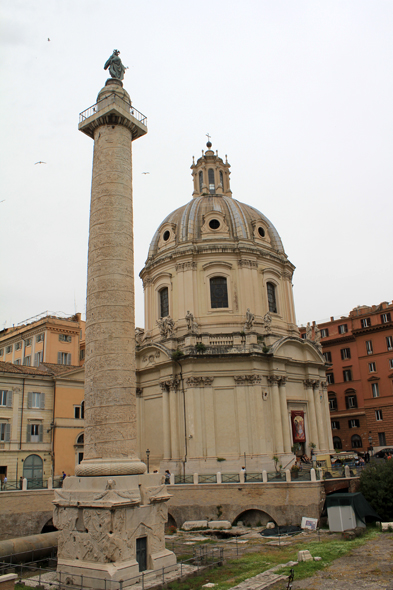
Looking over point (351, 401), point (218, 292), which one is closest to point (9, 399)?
point (218, 292)

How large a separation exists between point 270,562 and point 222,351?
56.7 feet

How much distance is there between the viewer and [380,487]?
27609mm

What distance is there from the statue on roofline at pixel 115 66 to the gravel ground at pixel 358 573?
20815 mm

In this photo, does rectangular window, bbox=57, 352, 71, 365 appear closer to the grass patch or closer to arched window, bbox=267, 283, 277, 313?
arched window, bbox=267, 283, 277, 313

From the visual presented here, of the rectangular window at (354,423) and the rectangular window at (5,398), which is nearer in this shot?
the rectangular window at (5,398)

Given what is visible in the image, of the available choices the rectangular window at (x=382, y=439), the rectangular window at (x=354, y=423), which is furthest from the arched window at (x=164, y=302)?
the rectangular window at (x=382, y=439)

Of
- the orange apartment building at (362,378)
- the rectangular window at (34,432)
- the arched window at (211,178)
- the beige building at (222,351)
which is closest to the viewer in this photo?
the beige building at (222,351)

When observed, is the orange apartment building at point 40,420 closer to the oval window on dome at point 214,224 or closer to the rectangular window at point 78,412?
the rectangular window at point 78,412

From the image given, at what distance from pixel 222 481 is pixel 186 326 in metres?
12.4

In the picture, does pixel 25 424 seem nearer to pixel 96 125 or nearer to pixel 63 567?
pixel 63 567

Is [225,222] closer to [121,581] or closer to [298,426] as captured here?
[298,426]

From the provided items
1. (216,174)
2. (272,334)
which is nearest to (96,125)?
(272,334)

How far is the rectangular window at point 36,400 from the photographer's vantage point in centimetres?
3866

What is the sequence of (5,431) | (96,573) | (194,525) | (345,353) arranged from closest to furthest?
(96,573) < (194,525) < (5,431) < (345,353)
